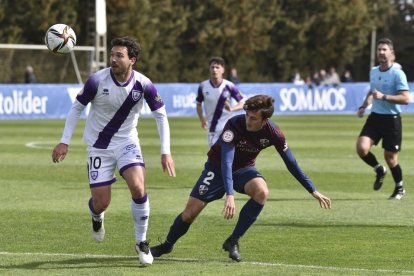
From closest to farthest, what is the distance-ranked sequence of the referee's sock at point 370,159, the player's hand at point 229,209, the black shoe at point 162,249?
1. the player's hand at point 229,209
2. the black shoe at point 162,249
3. the referee's sock at point 370,159

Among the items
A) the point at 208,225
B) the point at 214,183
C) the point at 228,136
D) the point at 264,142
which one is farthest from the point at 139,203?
the point at 208,225

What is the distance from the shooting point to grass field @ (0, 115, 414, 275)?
10.3m

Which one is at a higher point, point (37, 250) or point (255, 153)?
point (255, 153)

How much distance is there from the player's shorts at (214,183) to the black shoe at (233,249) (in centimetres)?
44

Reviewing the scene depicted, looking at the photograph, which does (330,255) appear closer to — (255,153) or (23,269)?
(255,153)

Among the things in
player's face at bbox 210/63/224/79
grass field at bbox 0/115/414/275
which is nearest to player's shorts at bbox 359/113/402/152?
grass field at bbox 0/115/414/275

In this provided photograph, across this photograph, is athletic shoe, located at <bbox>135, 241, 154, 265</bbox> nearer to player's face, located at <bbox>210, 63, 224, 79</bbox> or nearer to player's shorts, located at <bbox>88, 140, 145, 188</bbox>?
player's shorts, located at <bbox>88, 140, 145, 188</bbox>

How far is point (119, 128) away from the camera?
10.7 m

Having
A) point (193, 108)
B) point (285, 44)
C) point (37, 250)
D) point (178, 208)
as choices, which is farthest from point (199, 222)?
point (285, 44)

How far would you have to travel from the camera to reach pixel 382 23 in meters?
79.2

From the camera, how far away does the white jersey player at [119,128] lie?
34.3 feet

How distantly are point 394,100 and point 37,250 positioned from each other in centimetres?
643

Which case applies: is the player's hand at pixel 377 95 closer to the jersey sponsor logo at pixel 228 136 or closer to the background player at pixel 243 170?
the background player at pixel 243 170

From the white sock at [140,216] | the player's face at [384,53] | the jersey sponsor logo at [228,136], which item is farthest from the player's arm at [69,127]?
the player's face at [384,53]
